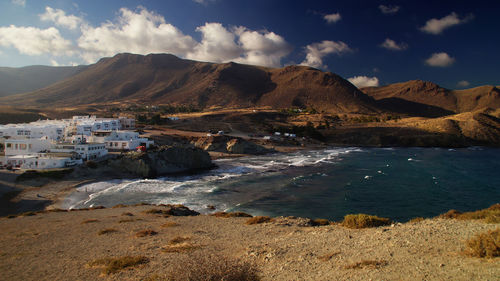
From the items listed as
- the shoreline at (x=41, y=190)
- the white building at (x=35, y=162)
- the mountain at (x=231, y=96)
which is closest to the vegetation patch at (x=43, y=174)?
the shoreline at (x=41, y=190)

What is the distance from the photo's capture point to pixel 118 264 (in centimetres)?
948

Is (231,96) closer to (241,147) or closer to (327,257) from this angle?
(241,147)

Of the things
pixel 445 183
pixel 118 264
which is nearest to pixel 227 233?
pixel 118 264

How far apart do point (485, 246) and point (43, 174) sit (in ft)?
130

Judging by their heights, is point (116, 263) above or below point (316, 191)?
above

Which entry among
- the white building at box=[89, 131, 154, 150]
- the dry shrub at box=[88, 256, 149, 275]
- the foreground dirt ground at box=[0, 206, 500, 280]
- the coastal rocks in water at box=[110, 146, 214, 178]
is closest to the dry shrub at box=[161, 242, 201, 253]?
the foreground dirt ground at box=[0, 206, 500, 280]

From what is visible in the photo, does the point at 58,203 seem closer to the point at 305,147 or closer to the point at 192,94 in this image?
the point at 305,147

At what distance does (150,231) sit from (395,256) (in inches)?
435

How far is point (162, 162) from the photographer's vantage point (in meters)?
41.2

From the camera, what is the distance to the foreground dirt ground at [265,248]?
7051 millimetres

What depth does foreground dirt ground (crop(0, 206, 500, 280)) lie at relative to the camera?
23.1 ft

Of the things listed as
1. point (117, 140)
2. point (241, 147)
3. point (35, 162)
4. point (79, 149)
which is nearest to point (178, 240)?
point (35, 162)

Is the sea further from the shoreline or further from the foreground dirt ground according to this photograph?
the foreground dirt ground

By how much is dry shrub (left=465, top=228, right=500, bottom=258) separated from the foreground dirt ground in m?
0.25
